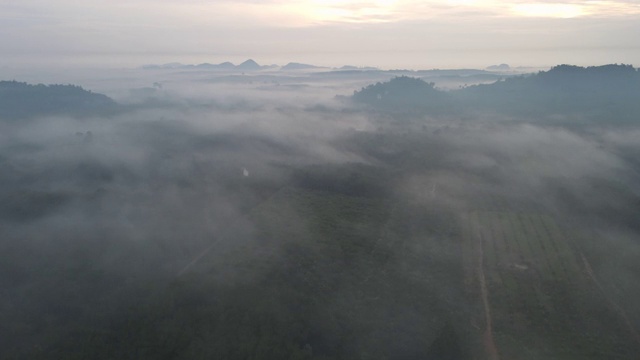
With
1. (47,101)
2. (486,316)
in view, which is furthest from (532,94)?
(47,101)

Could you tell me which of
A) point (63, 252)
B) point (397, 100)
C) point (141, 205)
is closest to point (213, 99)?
point (397, 100)

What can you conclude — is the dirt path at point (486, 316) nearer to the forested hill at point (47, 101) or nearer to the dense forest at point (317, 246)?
the dense forest at point (317, 246)

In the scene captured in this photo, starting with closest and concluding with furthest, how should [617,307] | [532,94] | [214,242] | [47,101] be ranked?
[617,307] → [214,242] → [47,101] → [532,94]

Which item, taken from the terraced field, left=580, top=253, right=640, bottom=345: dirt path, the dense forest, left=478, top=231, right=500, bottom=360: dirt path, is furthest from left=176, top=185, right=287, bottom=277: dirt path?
left=580, top=253, right=640, bottom=345: dirt path

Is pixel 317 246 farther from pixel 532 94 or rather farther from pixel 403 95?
pixel 532 94

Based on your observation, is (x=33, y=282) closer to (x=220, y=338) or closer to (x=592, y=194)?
(x=220, y=338)

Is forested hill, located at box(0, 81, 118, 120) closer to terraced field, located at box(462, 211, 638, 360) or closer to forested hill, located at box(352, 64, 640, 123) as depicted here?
forested hill, located at box(352, 64, 640, 123)
